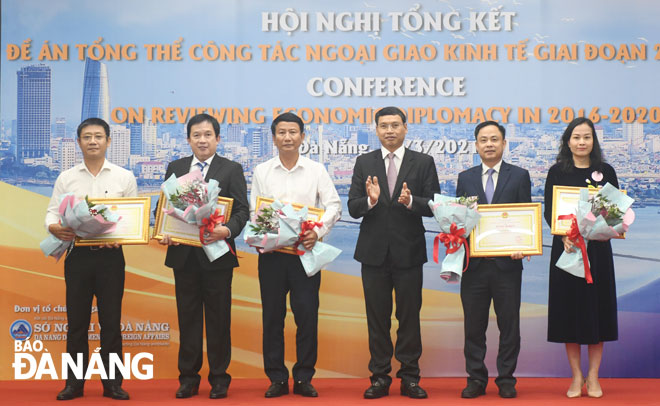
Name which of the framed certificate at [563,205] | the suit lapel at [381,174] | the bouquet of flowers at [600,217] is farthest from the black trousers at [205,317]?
the bouquet of flowers at [600,217]

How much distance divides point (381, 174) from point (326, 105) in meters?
1.13

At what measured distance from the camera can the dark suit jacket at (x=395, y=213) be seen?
14.7 ft

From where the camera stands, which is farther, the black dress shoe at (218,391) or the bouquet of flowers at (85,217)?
the black dress shoe at (218,391)

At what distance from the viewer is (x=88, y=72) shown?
218 inches

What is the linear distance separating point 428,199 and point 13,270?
306cm

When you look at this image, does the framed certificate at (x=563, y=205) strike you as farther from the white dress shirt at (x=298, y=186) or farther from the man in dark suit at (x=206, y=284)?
the man in dark suit at (x=206, y=284)

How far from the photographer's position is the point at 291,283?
14.9 ft

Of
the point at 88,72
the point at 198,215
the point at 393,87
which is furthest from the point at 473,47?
the point at 88,72

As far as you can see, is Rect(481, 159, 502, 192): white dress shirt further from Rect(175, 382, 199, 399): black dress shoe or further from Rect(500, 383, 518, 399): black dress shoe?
Rect(175, 382, 199, 399): black dress shoe

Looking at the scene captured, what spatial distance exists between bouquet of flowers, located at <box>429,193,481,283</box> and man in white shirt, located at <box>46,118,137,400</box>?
1.90m

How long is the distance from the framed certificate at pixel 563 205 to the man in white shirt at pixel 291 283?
128 centimetres

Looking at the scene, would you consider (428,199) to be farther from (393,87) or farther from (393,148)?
(393,87)

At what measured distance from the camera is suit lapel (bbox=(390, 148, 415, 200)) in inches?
179

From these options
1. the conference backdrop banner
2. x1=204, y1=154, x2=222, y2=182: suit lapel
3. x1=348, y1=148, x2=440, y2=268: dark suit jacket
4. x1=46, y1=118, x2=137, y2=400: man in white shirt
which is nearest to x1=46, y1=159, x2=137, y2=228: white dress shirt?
x1=46, y1=118, x2=137, y2=400: man in white shirt
